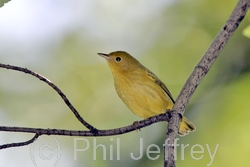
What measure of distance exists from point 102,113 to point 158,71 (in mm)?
1206

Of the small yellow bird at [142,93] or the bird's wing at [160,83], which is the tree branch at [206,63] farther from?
the bird's wing at [160,83]

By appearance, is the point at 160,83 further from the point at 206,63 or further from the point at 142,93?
the point at 206,63

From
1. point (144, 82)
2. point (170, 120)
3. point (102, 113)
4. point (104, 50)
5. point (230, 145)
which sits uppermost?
point (104, 50)

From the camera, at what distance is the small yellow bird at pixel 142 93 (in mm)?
4484

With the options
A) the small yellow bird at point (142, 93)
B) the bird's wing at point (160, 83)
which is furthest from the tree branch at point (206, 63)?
the bird's wing at point (160, 83)

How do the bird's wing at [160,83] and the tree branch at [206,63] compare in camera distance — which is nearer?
the tree branch at [206,63]

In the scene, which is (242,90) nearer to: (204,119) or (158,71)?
(204,119)

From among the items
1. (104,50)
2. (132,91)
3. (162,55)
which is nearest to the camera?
(132,91)

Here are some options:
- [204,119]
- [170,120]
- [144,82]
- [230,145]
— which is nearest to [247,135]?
[230,145]

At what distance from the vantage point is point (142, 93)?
14.9 ft

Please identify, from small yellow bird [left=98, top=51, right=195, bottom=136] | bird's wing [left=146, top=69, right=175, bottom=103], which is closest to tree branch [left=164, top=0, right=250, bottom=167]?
small yellow bird [left=98, top=51, right=195, bottom=136]

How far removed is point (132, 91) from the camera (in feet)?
Result: 15.0

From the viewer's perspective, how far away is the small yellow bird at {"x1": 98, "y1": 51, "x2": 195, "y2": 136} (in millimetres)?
4484

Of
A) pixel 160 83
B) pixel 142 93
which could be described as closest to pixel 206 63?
pixel 142 93
